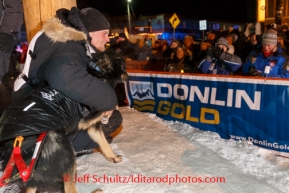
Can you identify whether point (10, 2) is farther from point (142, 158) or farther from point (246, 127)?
point (246, 127)

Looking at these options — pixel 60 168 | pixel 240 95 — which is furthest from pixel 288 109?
pixel 60 168

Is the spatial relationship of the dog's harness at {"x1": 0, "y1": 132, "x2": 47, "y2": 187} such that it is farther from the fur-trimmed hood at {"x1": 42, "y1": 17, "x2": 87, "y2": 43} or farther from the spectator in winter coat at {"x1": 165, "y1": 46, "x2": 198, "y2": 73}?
the spectator in winter coat at {"x1": 165, "y1": 46, "x2": 198, "y2": 73}

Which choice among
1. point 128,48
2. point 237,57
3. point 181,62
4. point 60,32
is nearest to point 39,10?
point 60,32

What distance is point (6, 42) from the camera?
2.92 m

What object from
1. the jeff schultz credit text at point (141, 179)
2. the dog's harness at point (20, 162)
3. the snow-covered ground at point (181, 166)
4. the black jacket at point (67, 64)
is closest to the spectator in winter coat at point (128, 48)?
the snow-covered ground at point (181, 166)

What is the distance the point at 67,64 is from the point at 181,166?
1988 millimetres

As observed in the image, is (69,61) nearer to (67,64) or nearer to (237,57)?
(67,64)

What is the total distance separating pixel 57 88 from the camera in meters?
2.09

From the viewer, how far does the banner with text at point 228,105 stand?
3977mm

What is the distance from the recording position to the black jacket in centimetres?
208

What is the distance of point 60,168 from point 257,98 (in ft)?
10.5

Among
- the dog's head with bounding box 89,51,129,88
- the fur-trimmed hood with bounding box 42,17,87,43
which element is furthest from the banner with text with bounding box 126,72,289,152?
the fur-trimmed hood with bounding box 42,17,87,43

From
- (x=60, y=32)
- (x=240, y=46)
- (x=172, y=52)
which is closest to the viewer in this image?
(x=60, y=32)

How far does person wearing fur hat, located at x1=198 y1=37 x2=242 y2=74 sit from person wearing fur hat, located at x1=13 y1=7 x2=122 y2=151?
335 centimetres
